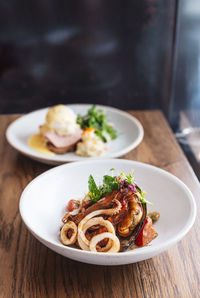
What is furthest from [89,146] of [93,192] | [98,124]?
[93,192]

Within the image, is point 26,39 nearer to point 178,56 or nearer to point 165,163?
point 178,56

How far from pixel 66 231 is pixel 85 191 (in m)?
0.35

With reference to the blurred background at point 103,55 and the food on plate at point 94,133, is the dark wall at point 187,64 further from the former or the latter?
the food on plate at point 94,133

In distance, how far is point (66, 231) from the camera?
131cm

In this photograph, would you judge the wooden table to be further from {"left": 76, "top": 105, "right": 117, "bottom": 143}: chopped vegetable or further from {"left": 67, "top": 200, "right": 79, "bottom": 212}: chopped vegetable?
{"left": 76, "top": 105, "right": 117, "bottom": 143}: chopped vegetable

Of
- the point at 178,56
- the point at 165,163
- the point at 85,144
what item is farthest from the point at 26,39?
the point at 165,163

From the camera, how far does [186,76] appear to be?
3521mm

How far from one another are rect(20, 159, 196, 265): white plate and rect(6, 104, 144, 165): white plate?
0.31m

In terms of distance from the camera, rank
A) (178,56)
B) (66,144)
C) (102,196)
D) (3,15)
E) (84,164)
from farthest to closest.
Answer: (178,56), (3,15), (66,144), (84,164), (102,196)

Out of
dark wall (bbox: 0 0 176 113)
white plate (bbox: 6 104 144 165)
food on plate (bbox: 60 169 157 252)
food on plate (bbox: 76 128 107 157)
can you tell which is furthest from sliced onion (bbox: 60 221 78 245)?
dark wall (bbox: 0 0 176 113)

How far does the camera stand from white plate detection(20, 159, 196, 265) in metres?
1.17

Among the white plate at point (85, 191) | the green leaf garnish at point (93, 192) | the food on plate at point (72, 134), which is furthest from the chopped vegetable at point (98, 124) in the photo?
the green leaf garnish at point (93, 192)

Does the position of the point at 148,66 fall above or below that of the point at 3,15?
below

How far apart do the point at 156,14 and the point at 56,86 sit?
107 centimetres
